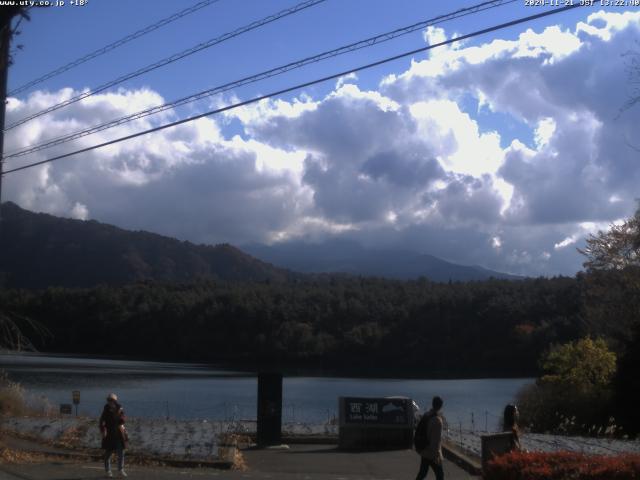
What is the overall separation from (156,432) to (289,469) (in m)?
5.46

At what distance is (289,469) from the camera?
17609mm

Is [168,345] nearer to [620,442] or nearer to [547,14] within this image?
[620,442]

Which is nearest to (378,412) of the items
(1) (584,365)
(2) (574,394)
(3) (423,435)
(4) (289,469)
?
(4) (289,469)

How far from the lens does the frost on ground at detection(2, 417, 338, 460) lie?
18953mm

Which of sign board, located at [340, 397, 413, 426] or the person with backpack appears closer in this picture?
the person with backpack

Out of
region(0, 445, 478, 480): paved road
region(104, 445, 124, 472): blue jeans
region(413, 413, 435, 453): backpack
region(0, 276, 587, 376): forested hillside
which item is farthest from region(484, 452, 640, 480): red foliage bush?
region(0, 276, 587, 376): forested hillside

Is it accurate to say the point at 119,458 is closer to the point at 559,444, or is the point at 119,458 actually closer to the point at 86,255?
the point at 559,444

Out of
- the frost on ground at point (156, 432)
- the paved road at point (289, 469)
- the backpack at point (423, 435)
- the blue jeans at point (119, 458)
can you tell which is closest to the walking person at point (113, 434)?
the blue jeans at point (119, 458)

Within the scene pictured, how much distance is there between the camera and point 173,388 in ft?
157

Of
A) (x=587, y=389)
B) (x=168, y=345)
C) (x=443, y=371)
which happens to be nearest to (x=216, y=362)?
(x=168, y=345)

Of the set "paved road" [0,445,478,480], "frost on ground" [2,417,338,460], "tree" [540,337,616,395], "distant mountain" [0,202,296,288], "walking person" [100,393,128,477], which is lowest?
"paved road" [0,445,478,480]

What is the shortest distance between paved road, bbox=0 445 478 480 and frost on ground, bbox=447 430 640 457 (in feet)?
5.25

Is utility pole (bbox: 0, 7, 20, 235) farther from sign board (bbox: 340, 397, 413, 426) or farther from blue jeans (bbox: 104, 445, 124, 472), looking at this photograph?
sign board (bbox: 340, 397, 413, 426)

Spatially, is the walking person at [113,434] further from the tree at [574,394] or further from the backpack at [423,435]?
the tree at [574,394]
